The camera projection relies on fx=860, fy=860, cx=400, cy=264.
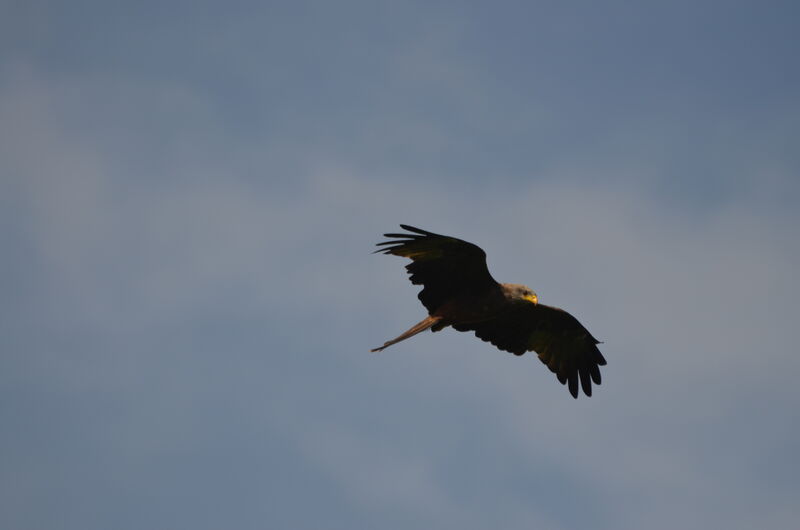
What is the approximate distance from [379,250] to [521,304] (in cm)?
233

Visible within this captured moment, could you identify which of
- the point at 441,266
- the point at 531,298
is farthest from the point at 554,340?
the point at 441,266

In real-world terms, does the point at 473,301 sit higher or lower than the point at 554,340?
lower

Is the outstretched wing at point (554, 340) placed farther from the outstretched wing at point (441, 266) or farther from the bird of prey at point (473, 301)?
the outstretched wing at point (441, 266)

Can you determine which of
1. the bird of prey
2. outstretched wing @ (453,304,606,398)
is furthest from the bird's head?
outstretched wing @ (453,304,606,398)

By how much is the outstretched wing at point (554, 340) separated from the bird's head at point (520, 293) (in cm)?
108

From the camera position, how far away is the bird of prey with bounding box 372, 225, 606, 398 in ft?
40.2

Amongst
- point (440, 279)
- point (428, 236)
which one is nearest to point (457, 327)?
point (440, 279)

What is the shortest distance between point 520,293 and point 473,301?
71 centimetres

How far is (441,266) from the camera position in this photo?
12516 mm

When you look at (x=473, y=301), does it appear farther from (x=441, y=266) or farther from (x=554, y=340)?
(x=554, y=340)

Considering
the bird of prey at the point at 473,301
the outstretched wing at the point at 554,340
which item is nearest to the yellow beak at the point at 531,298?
the bird of prey at the point at 473,301

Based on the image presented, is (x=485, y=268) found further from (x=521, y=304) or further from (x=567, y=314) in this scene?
(x=567, y=314)

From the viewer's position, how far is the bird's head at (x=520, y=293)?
12719 mm

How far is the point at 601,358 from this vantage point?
14.5 meters
